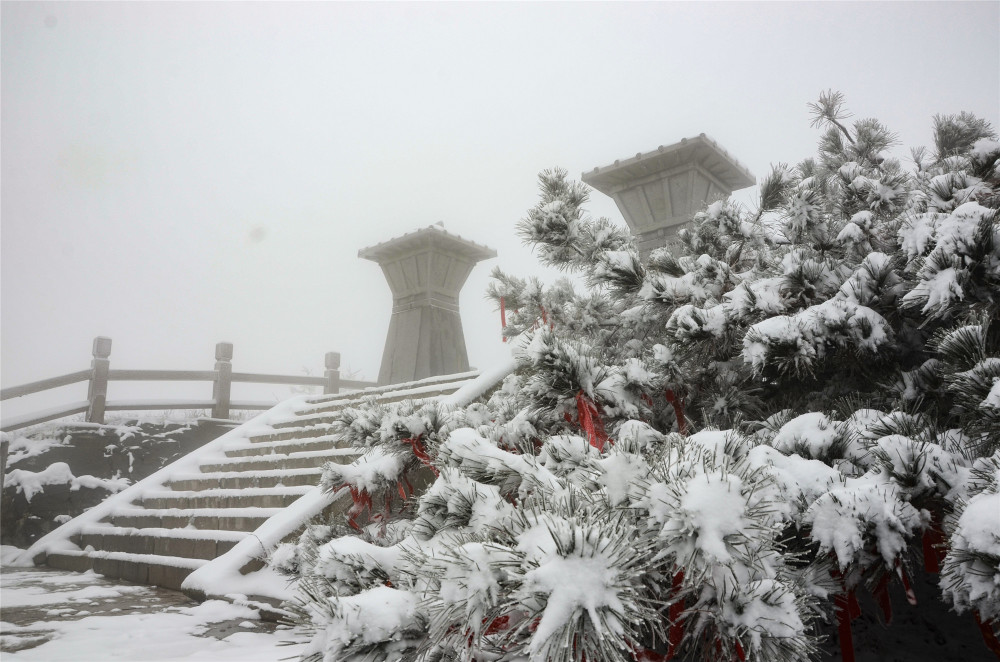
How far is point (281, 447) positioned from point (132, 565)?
1.62 meters

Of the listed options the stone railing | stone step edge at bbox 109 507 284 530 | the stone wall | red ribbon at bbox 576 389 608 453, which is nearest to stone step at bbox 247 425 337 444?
stone step edge at bbox 109 507 284 530

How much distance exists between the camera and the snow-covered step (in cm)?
493

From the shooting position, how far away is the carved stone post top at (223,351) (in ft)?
30.7

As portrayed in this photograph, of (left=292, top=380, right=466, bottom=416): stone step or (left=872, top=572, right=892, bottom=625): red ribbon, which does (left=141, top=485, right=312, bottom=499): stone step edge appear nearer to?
(left=292, top=380, right=466, bottom=416): stone step

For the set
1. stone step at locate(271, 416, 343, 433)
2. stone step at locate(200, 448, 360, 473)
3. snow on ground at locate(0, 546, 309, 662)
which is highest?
stone step at locate(271, 416, 343, 433)

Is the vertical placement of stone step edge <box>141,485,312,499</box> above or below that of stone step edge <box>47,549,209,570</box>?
above

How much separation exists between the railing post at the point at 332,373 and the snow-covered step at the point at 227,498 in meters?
4.27

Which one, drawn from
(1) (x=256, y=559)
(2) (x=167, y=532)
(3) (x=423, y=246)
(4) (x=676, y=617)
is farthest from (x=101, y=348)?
(4) (x=676, y=617)

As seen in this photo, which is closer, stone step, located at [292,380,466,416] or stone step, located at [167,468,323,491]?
stone step, located at [167,468,323,491]

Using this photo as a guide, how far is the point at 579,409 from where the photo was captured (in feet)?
6.39

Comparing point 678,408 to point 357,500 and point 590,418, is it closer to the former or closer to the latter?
point 590,418

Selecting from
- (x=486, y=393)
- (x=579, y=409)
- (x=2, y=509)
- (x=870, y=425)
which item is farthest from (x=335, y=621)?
(x=2, y=509)

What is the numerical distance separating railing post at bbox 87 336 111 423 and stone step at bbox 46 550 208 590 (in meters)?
2.63

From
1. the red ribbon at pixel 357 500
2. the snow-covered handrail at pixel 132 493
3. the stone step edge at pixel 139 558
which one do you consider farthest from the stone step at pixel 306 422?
the red ribbon at pixel 357 500
